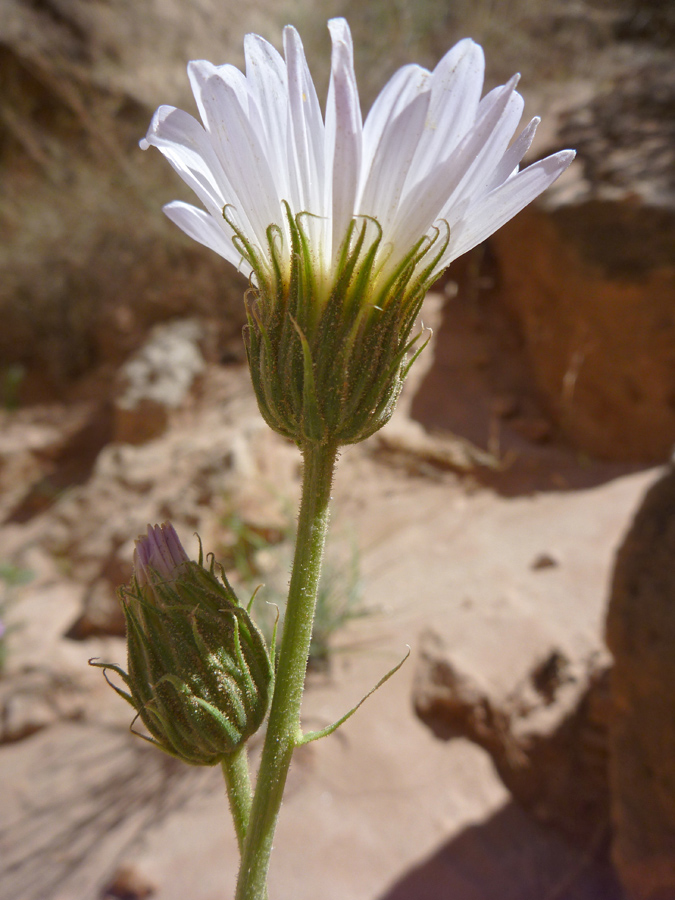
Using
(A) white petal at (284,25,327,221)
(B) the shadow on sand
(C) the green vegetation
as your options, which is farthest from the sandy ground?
(A) white petal at (284,25,327,221)

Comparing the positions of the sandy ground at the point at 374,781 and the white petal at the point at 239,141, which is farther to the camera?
the sandy ground at the point at 374,781

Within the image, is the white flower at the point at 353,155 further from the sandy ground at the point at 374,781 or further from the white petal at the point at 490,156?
the sandy ground at the point at 374,781

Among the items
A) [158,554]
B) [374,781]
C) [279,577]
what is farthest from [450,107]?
[279,577]

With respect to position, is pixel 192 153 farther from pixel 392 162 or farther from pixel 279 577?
pixel 279 577

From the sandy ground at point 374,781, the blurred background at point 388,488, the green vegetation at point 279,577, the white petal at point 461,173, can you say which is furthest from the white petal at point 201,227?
the green vegetation at point 279,577

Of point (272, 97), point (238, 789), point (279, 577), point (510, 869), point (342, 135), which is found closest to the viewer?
point (342, 135)

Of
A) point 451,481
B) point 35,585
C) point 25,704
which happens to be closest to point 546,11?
point 451,481

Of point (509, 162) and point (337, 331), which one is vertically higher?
point (509, 162)
